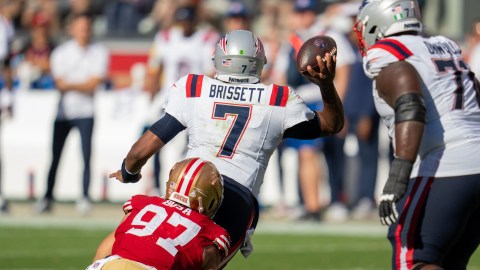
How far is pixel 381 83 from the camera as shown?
5.42 m

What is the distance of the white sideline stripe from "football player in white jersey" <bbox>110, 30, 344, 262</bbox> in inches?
204

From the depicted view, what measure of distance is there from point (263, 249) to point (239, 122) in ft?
13.5

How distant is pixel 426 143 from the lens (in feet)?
18.1

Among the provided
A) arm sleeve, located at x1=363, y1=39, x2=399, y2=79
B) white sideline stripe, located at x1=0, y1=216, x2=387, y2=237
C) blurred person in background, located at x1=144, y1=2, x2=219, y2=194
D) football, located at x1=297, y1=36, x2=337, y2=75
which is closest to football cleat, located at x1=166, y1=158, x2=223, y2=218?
football, located at x1=297, y1=36, x2=337, y2=75

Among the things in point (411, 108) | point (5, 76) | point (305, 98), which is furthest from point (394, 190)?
point (5, 76)

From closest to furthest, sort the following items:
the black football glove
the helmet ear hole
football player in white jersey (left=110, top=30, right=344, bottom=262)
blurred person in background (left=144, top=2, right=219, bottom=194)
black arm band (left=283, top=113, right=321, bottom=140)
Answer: the black football glove, the helmet ear hole, football player in white jersey (left=110, top=30, right=344, bottom=262), black arm band (left=283, top=113, right=321, bottom=140), blurred person in background (left=144, top=2, right=219, bottom=194)

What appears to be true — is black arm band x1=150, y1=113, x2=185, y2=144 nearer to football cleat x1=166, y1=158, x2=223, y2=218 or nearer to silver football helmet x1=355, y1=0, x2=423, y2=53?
football cleat x1=166, y1=158, x2=223, y2=218

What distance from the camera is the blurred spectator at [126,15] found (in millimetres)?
20297

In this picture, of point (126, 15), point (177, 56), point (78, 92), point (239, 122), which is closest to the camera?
point (239, 122)

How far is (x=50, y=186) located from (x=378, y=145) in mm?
3525

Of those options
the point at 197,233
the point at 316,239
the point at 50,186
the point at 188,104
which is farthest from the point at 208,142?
the point at 50,186

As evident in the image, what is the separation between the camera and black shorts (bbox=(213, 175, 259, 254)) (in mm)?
5648

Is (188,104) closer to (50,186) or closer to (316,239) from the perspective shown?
(316,239)

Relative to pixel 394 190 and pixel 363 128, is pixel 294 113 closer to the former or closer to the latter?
pixel 394 190
